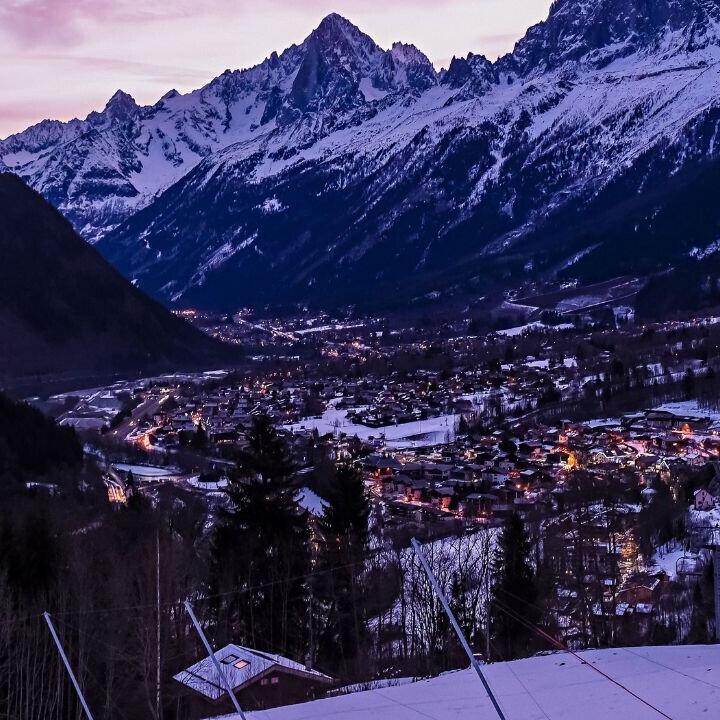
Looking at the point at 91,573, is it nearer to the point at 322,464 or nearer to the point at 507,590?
the point at 507,590

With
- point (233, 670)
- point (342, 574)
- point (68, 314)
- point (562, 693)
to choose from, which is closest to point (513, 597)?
point (342, 574)

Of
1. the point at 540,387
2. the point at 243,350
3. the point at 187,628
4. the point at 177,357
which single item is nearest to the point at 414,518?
the point at 187,628

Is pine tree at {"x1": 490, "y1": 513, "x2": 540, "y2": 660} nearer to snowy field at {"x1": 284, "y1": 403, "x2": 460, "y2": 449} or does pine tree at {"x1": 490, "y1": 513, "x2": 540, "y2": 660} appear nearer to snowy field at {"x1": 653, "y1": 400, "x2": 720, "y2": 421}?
snowy field at {"x1": 284, "y1": 403, "x2": 460, "y2": 449}

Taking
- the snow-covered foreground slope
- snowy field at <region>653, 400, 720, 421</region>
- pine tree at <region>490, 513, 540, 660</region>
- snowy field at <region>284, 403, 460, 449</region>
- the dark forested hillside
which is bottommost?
snowy field at <region>284, 403, 460, 449</region>

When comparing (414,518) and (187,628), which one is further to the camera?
(414,518)

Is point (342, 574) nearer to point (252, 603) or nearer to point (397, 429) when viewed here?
point (252, 603)

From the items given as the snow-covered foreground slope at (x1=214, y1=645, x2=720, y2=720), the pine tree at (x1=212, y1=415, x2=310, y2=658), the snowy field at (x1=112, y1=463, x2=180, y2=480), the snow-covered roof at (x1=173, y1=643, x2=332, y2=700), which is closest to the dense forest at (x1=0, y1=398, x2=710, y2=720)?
the pine tree at (x1=212, y1=415, x2=310, y2=658)

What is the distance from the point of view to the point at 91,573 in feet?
93.6

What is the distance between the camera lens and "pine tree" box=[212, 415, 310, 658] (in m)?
27.5

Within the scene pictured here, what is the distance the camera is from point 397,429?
101 m

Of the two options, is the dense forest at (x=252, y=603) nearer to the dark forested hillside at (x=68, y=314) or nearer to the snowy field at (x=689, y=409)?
the snowy field at (x=689, y=409)

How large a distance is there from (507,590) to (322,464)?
42916 millimetres

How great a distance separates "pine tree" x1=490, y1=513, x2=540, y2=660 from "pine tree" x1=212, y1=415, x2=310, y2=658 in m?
5.25

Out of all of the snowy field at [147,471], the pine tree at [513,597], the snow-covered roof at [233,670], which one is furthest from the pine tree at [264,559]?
the snowy field at [147,471]
